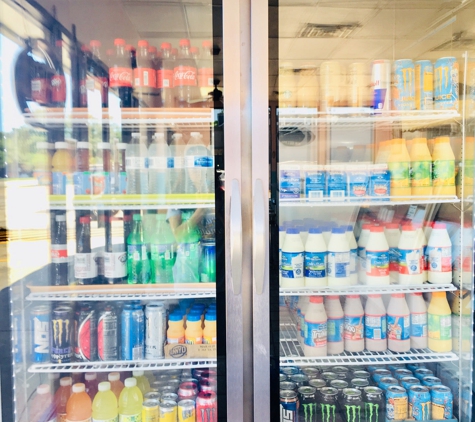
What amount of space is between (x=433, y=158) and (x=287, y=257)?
74 cm

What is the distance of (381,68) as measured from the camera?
160cm

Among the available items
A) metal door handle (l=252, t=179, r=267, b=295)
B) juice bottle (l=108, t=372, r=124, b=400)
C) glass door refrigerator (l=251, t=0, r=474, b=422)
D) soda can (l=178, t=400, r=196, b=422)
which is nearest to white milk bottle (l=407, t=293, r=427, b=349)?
glass door refrigerator (l=251, t=0, r=474, b=422)

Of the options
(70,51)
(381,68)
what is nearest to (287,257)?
(381,68)

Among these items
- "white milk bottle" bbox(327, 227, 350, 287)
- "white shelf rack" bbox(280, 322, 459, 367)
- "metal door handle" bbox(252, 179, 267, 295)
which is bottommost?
"white shelf rack" bbox(280, 322, 459, 367)

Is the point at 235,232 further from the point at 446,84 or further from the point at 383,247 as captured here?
the point at 446,84

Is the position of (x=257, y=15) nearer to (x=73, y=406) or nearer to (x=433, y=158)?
(x=433, y=158)

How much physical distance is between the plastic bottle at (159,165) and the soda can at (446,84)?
1.11 m

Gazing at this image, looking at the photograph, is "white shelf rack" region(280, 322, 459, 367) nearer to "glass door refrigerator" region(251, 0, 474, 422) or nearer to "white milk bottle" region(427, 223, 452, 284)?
"glass door refrigerator" region(251, 0, 474, 422)

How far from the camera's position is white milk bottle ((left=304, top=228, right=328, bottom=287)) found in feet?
5.19

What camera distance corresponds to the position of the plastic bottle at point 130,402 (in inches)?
60.7

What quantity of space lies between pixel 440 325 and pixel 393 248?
352mm

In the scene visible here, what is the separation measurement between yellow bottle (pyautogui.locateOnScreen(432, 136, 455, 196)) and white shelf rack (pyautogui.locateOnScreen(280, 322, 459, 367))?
644mm

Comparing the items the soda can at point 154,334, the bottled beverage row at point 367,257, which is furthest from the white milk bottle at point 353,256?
the soda can at point 154,334

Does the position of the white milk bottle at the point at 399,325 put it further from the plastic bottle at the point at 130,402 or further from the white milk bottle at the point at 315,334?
the plastic bottle at the point at 130,402
